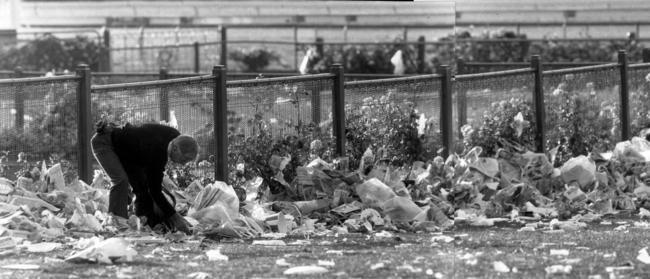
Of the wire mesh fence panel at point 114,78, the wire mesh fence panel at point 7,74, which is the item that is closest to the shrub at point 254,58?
the wire mesh fence panel at point 114,78

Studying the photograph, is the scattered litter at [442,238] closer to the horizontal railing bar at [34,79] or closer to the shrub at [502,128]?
the horizontal railing bar at [34,79]

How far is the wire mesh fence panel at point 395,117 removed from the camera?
14.0 m

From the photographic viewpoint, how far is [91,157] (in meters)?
12.2

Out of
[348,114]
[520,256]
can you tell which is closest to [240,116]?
[348,114]

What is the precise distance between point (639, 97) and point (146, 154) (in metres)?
8.62

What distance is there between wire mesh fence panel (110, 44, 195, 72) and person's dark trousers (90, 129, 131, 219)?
1891cm

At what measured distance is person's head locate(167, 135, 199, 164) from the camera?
34.5ft

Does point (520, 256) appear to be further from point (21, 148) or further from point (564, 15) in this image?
point (564, 15)

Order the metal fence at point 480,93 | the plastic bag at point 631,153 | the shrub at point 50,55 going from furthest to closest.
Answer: the shrub at point 50,55 → the metal fence at point 480,93 → the plastic bag at point 631,153

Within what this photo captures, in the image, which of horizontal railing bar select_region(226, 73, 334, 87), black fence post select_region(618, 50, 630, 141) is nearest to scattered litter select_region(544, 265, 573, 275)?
horizontal railing bar select_region(226, 73, 334, 87)

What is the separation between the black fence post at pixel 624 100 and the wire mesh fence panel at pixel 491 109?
197 centimetres

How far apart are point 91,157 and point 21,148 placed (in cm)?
59

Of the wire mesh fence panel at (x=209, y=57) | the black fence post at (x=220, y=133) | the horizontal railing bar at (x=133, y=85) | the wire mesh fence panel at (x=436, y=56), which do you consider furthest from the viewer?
the wire mesh fence panel at (x=209, y=57)

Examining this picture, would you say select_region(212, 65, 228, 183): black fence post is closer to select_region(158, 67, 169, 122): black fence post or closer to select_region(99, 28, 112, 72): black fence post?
select_region(158, 67, 169, 122): black fence post
